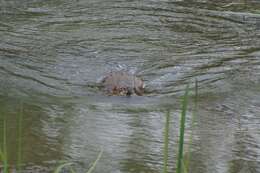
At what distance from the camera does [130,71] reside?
25.6 ft

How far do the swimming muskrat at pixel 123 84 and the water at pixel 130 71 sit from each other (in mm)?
101

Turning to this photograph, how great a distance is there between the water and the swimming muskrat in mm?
101

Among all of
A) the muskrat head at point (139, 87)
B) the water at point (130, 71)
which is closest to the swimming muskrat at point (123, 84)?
the muskrat head at point (139, 87)

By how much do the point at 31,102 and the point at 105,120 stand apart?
0.80 metres

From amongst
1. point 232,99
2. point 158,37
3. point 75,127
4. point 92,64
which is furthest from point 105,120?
point 158,37

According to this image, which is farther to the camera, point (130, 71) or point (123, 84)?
point (130, 71)

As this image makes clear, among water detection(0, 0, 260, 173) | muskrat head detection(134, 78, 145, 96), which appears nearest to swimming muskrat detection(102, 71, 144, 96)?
muskrat head detection(134, 78, 145, 96)

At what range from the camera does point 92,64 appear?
7.92 metres

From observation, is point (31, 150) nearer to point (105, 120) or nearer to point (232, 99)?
point (105, 120)

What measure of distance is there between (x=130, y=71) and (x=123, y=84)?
0.99 meters

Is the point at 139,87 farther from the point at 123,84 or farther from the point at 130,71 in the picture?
the point at 130,71

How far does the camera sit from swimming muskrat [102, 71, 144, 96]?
6.74 meters

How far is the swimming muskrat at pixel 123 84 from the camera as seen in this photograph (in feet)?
22.1

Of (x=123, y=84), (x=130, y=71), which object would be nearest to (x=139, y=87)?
(x=123, y=84)
